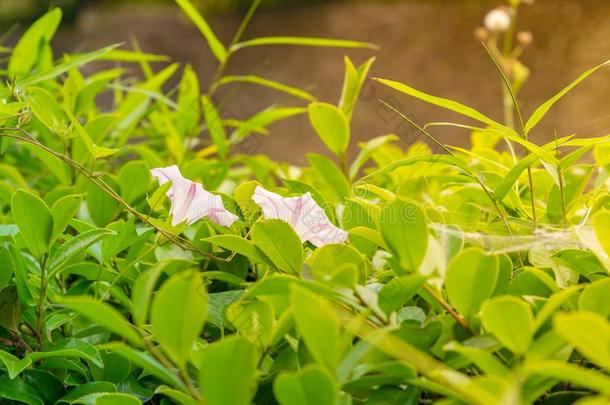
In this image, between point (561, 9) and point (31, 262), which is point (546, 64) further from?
point (31, 262)

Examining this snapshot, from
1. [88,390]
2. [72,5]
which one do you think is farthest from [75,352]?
[72,5]

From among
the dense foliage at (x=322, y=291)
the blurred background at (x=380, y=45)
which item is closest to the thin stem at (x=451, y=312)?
the dense foliage at (x=322, y=291)

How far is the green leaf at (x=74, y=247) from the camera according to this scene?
430 mm

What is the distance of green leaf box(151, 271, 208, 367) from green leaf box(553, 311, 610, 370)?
13cm

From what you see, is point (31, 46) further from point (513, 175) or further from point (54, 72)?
point (513, 175)

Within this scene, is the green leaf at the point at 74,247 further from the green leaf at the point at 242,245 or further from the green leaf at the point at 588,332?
the green leaf at the point at 588,332

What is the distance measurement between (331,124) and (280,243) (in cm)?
26

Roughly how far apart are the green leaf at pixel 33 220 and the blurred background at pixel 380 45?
2422 mm

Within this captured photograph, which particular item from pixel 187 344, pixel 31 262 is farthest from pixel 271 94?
pixel 187 344

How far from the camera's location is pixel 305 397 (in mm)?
286

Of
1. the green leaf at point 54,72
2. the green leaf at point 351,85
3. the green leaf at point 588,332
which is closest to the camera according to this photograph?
the green leaf at point 588,332

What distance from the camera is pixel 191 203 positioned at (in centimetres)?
46

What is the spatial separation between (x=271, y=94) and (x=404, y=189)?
3.37 meters

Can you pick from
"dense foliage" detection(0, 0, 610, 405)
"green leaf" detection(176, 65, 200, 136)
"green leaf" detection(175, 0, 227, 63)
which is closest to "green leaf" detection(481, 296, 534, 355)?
"dense foliage" detection(0, 0, 610, 405)
